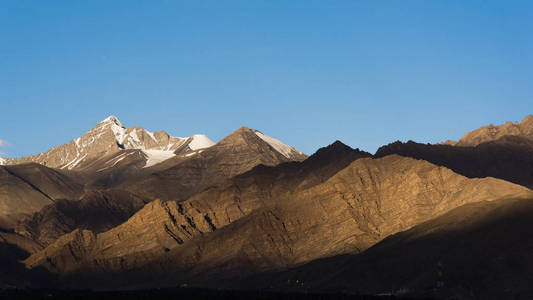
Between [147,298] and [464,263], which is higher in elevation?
[147,298]

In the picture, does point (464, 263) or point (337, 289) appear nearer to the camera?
point (464, 263)

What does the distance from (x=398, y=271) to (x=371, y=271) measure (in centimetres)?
940

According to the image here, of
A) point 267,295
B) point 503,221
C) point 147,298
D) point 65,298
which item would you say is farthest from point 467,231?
point 65,298

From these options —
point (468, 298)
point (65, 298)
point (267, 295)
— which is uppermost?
point (65, 298)

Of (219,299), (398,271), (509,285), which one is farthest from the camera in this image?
(398,271)

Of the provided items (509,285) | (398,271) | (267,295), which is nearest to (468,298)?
(509,285)

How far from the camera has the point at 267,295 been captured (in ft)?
607

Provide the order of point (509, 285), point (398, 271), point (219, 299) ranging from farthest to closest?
point (398, 271)
point (219, 299)
point (509, 285)

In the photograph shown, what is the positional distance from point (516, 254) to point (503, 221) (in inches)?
834

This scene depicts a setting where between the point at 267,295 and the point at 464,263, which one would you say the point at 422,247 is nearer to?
the point at 464,263

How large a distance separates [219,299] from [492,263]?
5559 centimetres

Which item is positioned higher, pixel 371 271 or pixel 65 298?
pixel 65 298

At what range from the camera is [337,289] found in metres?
198

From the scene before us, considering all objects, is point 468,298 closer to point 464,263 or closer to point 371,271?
point 464,263
